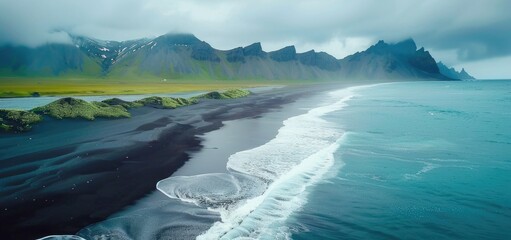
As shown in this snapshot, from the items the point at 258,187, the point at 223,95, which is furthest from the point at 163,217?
the point at 223,95

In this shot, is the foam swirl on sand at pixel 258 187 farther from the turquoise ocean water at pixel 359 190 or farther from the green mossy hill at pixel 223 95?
the green mossy hill at pixel 223 95

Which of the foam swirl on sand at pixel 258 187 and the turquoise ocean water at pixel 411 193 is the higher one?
the turquoise ocean water at pixel 411 193

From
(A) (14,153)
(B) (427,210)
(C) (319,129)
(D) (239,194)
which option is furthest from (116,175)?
(C) (319,129)

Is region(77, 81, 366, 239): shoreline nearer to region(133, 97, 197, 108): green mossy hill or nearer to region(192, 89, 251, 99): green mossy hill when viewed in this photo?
region(133, 97, 197, 108): green mossy hill

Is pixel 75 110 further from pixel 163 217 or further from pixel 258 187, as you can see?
pixel 163 217

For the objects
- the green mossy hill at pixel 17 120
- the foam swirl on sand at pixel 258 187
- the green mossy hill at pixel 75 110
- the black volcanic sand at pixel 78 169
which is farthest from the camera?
the green mossy hill at pixel 75 110

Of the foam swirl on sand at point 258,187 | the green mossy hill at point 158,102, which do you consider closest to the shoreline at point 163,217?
the foam swirl on sand at point 258,187

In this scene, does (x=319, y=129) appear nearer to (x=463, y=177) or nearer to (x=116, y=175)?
(x=463, y=177)

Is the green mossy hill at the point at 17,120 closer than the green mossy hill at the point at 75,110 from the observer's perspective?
Yes
